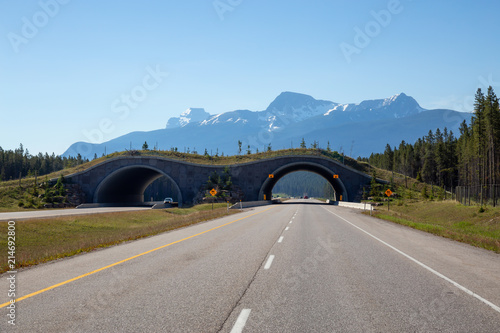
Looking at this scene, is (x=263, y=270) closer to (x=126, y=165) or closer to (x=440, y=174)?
(x=126, y=165)

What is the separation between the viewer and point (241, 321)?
17.2ft

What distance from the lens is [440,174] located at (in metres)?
106

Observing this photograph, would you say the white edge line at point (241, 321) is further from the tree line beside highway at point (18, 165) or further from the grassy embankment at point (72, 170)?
the tree line beside highway at point (18, 165)

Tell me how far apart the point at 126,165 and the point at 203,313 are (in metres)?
70.4

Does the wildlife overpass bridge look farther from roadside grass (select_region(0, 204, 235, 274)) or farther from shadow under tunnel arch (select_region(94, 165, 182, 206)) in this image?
roadside grass (select_region(0, 204, 235, 274))

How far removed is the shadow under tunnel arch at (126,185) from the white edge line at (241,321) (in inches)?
2675

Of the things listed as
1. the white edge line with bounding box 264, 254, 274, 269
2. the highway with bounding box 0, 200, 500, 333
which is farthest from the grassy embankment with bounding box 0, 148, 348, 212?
the white edge line with bounding box 264, 254, 274, 269

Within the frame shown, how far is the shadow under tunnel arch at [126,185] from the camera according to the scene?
71.1 m

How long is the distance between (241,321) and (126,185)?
8191 cm

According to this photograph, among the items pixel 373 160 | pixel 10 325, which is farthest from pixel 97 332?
pixel 373 160

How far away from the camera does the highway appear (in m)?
5.21

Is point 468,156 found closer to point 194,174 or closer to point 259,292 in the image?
point 194,174

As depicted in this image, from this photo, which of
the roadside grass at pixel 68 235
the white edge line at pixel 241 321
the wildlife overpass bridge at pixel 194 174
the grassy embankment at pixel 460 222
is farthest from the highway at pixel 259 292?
the wildlife overpass bridge at pixel 194 174

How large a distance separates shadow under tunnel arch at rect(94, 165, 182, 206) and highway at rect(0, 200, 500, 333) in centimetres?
6280
